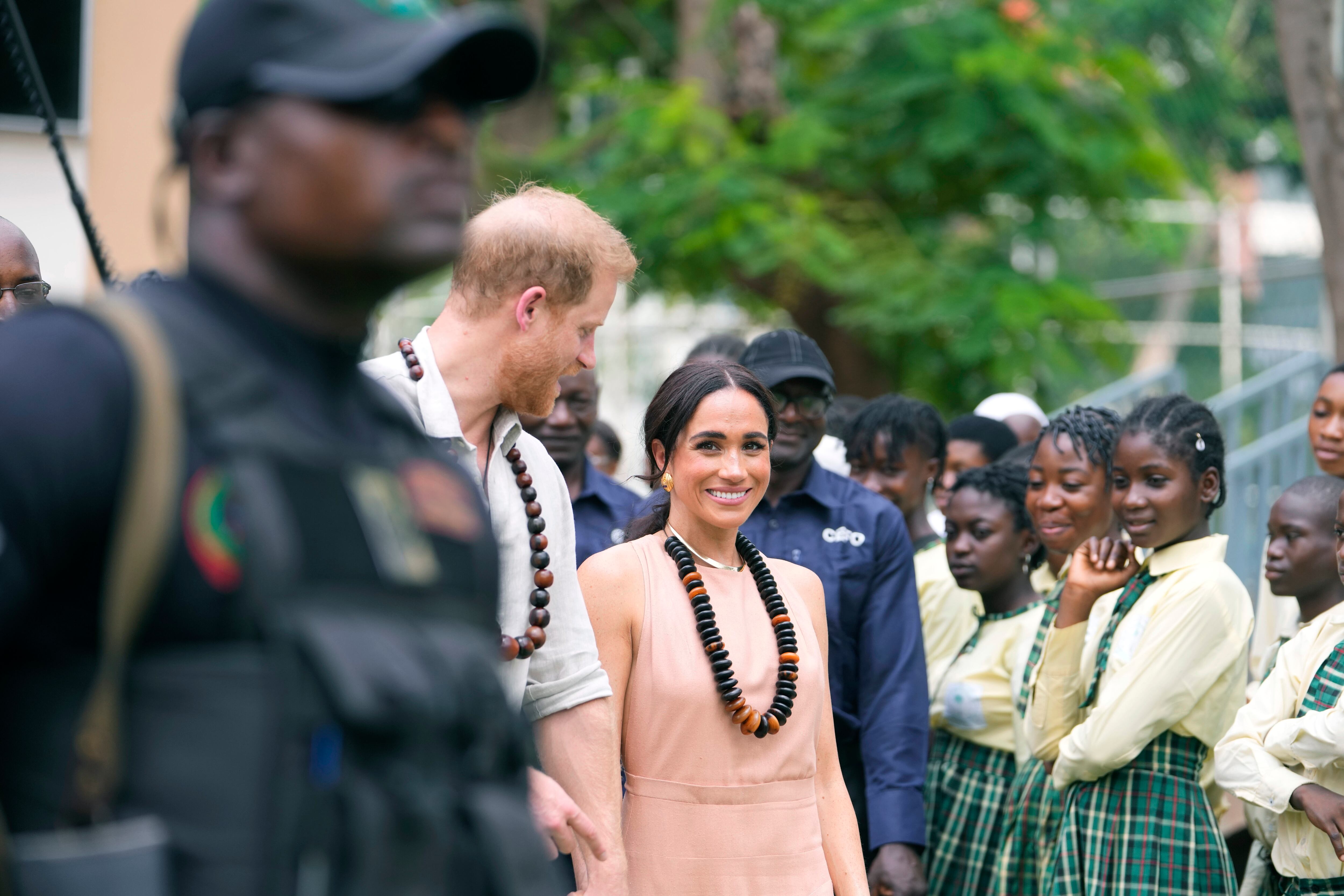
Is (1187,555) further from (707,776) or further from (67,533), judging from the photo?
(67,533)

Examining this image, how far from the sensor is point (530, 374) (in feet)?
9.81

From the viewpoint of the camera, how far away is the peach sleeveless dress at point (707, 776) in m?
3.42

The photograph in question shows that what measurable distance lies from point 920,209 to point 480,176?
11.8 feet

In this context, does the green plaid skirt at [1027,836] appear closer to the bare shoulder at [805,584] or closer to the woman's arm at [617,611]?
the bare shoulder at [805,584]

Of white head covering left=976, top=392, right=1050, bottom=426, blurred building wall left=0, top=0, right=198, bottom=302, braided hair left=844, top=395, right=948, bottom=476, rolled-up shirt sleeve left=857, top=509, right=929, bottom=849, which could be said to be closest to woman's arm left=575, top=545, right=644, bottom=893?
rolled-up shirt sleeve left=857, top=509, right=929, bottom=849

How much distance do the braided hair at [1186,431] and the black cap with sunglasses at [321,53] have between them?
3.60 meters

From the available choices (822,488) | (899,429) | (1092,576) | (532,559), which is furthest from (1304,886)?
(532,559)

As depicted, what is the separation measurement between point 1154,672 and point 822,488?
1.20m

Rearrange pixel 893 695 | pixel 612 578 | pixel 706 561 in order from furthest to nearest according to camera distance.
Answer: pixel 893 695 → pixel 706 561 → pixel 612 578

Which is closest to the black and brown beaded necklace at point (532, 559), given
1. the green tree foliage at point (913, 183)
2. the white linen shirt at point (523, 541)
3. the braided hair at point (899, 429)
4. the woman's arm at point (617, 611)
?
the white linen shirt at point (523, 541)

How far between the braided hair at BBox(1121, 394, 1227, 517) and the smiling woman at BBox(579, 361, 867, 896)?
148 cm

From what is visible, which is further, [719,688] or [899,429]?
[899,429]

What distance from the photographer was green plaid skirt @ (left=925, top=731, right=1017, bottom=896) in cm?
491

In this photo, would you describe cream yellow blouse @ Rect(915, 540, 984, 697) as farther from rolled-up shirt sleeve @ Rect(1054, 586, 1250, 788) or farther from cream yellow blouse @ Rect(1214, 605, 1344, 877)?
cream yellow blouse @ Rect(1214, 605, 1344, 877)
